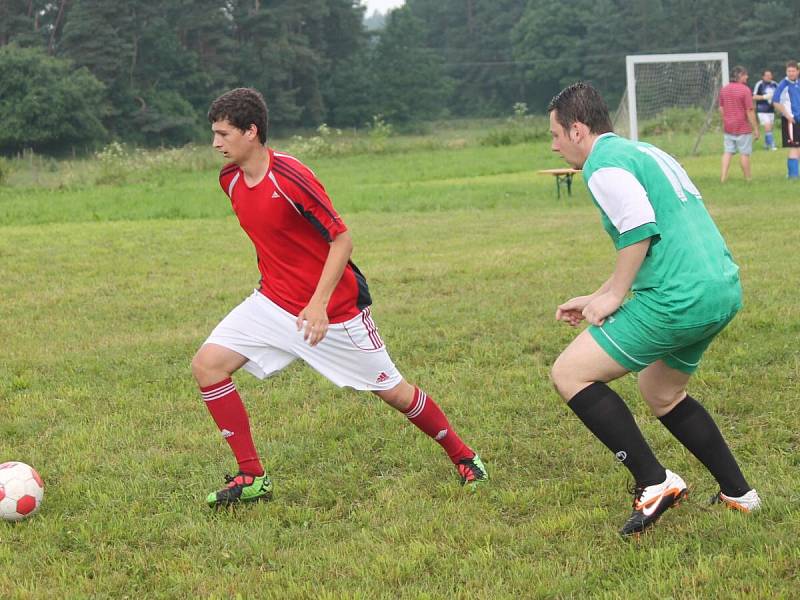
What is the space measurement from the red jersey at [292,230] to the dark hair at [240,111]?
162 millimetres

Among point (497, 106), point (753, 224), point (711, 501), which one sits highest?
point (711, 501)

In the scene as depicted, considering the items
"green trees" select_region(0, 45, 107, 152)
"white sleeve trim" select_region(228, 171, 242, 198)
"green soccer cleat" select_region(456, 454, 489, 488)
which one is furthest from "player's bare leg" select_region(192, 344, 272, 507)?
"green trees" select_region(0, 45, 107, 152)

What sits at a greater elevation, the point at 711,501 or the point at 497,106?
the point at 711,501

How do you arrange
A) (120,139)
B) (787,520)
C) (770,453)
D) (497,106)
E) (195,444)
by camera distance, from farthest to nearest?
(497,106)
(120,139)
(195,444)
(770,453)
(787,520)

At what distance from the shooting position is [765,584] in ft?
11.4

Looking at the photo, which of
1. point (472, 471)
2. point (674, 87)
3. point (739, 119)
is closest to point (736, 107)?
point (739, 119)

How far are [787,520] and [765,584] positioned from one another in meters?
0.63

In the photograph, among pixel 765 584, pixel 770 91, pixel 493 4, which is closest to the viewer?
pixel 765 584

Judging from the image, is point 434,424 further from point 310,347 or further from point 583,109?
point 583,109

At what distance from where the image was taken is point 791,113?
60.4 ft

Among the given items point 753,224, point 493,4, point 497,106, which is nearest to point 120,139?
point 497,106

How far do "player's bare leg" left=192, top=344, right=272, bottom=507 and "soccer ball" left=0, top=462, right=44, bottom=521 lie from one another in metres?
0.80

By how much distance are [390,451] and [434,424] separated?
591 millimetres

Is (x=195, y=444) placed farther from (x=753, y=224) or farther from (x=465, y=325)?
(x=753, y=224)
